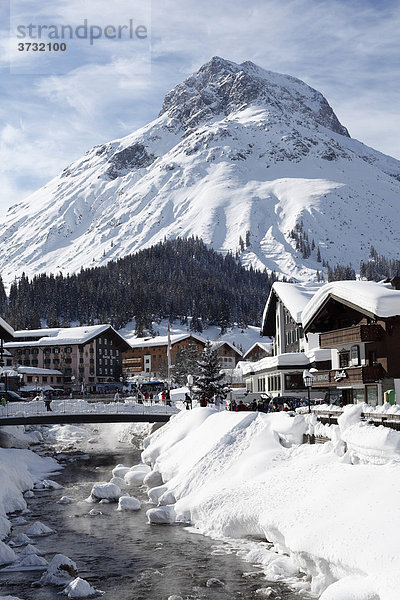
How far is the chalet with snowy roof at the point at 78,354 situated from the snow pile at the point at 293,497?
105 meters

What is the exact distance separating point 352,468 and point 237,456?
12.0 metres

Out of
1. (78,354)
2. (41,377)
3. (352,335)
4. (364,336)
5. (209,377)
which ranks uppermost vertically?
(78,354)

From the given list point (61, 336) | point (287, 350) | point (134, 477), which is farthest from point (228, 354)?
point (134, 477)

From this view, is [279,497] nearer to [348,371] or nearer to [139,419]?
[348,371]

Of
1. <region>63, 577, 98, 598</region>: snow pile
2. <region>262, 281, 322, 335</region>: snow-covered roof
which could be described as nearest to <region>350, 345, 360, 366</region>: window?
<region>262, 281, 322, 335</region>: snow-covered roof

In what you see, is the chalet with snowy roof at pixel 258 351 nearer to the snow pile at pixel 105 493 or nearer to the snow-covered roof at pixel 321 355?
the snow-covered roof at pixel 321 355

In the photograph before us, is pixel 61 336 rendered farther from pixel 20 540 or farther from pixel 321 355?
pixel 20 540

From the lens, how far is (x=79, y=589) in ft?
71.3

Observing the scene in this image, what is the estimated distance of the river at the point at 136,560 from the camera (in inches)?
864

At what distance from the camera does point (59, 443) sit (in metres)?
78.2

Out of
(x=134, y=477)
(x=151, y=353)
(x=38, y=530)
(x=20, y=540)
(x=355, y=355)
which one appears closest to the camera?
(x=20, y=540)

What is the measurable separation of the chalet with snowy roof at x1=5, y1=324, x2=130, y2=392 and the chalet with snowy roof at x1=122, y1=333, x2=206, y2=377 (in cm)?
2017

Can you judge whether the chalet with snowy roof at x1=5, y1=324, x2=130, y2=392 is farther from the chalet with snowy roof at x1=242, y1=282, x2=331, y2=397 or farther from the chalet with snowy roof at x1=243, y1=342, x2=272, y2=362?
the chalet with snowy roof at x1=242, y1=282, x2=331, y2=397

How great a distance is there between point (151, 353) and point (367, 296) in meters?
151
